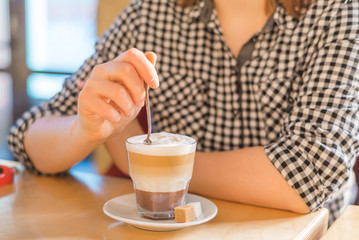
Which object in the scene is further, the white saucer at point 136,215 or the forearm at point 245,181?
the forearm at point 245,181

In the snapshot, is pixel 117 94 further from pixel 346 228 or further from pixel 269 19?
pixel 269 19

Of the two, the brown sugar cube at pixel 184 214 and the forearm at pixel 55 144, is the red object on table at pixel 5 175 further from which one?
the brown sugar cube at pixel 184 214

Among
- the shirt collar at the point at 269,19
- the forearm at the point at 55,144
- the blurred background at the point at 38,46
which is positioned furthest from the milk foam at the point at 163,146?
the blurred background at the point at 38,46

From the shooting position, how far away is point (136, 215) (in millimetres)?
797

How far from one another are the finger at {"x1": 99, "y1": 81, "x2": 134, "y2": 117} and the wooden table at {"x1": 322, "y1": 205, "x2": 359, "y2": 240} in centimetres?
44

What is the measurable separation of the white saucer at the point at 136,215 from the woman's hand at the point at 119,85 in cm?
17

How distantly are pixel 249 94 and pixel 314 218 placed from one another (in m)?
0.48

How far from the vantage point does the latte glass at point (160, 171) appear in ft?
2.48

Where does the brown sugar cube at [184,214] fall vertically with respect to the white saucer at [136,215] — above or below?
above

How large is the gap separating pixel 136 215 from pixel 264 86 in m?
0.56

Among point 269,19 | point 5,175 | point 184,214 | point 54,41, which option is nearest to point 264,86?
point 269,19

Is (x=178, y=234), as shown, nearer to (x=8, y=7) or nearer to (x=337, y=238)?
(x=337, y=238)

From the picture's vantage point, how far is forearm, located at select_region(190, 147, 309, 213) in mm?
905

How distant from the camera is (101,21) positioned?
7.29 ft
